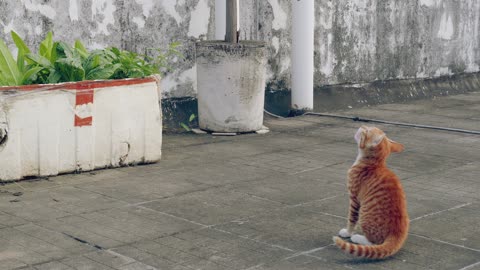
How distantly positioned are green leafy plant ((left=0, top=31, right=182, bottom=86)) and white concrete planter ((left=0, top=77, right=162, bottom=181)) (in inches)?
9.0

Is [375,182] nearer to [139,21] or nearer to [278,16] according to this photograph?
[139,21]

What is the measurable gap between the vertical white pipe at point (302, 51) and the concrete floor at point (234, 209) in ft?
6.07

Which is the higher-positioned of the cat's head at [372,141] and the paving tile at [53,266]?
the cat's head at [372,141]

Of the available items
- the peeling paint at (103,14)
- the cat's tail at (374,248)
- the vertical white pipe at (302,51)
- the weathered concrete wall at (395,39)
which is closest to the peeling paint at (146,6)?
the peeling paint at (103,14)

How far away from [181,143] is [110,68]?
1762 millimetres

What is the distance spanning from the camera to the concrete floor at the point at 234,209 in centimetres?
546

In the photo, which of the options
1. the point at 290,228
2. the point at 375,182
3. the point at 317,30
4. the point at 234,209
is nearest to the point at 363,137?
the point at 375,182

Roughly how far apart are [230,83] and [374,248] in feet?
16.0

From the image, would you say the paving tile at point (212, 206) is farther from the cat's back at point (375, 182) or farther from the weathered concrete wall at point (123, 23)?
the weathered concrete wall at point (123, 23)

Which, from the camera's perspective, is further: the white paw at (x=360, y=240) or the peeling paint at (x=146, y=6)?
the peeling paint at (x=146, y=6)

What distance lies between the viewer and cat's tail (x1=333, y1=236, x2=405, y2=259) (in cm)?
532

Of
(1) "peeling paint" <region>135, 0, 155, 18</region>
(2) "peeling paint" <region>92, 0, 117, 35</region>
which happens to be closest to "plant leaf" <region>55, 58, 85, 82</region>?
(2) "peeling paint" <region>92, 0, 117, 35</region>

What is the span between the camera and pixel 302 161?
28.4 ft

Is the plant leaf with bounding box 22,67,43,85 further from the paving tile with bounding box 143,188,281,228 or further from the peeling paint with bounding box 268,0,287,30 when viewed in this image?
the peeling paint with bounding box 268,0,287,30
